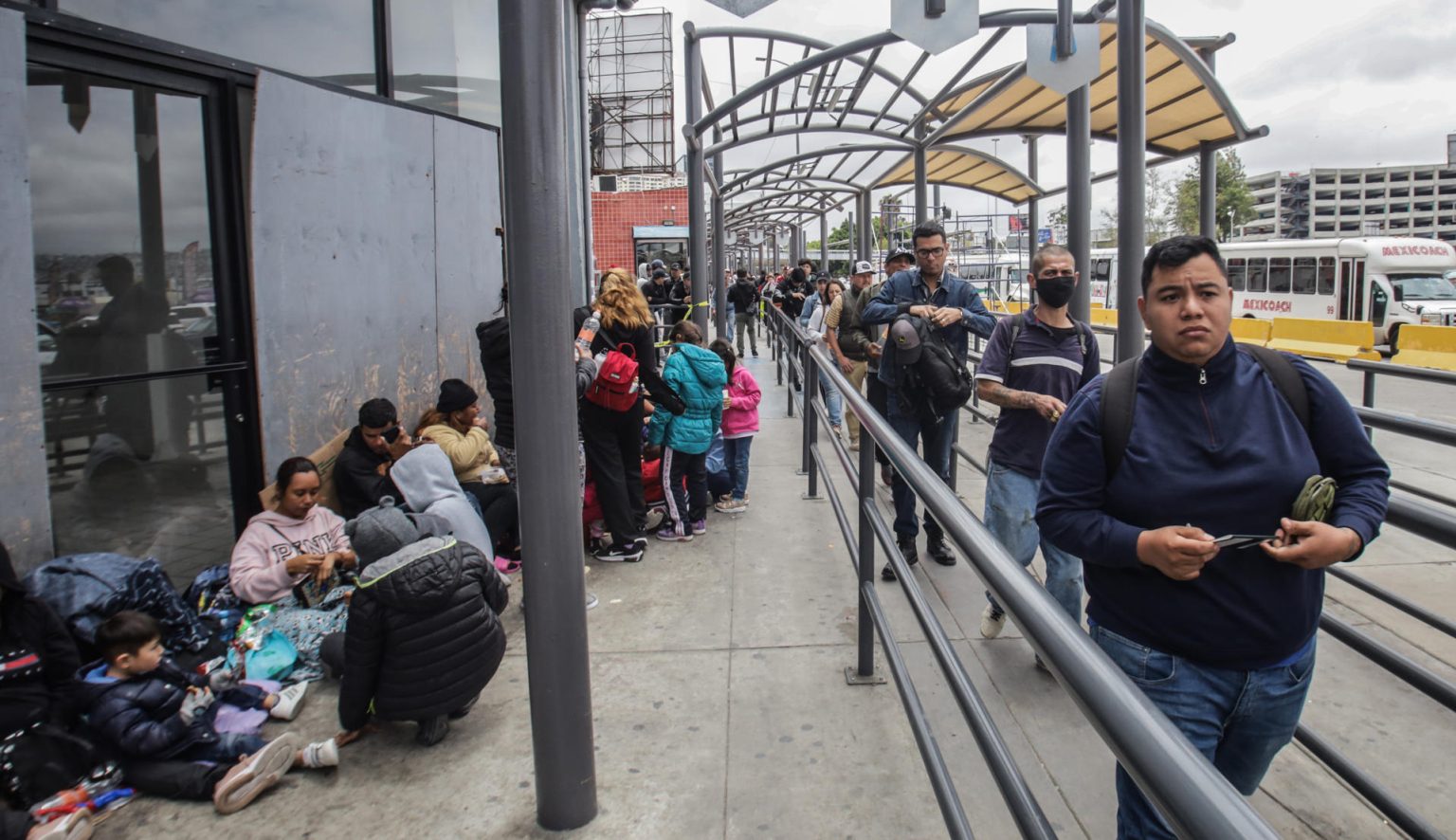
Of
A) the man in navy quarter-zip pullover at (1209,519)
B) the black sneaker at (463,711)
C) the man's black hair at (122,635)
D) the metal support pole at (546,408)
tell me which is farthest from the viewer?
the black sneaker at (463,711)

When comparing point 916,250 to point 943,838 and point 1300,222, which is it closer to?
point 943,838

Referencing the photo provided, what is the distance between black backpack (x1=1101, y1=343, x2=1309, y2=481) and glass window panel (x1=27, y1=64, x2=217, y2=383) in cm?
413

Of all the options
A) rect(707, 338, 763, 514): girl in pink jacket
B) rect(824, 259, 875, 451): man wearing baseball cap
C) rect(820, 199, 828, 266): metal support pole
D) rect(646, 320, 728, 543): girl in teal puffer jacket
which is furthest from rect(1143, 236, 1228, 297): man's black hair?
rect(820, 199, 828, 266): metal support pole

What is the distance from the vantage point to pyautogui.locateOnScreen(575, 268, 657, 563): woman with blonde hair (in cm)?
563

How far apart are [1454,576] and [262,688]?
6.00 m

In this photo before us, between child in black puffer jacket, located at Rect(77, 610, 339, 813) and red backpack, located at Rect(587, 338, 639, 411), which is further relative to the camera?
red backpack, located at Rect(587, 338, 639, 411)

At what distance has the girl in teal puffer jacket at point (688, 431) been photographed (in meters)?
6.00

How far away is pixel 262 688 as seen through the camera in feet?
12.5

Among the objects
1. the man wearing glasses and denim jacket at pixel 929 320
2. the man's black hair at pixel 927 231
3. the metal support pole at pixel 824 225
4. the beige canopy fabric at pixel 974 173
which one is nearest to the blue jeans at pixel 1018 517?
the man wearing glasses and denim jacket at pixel 929 320

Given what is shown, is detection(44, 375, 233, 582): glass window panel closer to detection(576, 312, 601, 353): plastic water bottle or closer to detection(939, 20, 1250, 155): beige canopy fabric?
detection(576, 312, 601, 353): plastic water bottle

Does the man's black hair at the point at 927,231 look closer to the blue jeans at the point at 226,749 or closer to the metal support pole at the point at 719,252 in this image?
the blue jeans at the point at 226,749

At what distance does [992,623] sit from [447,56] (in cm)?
550

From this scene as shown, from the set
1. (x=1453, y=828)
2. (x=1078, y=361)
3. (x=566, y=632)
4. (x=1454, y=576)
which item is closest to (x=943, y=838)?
(x=566, y=632)

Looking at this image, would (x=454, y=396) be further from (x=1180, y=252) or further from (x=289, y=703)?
(x=1180, y=252)
